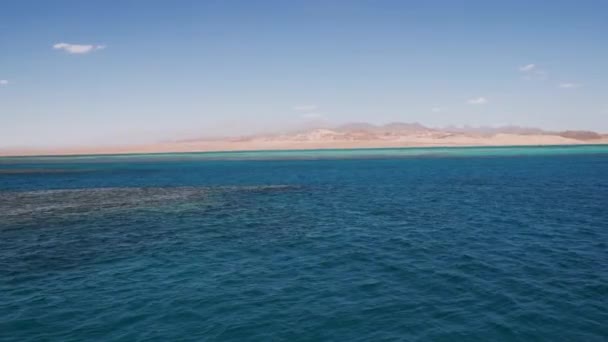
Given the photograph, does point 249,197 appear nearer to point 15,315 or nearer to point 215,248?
point 215,248

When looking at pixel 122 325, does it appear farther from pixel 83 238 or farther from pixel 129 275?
pixel 83 238

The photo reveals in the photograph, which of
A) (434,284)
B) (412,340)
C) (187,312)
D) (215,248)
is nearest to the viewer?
(412,340)

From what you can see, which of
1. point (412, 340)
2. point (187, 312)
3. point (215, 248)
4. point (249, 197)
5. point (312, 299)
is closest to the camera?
point (412, 340)

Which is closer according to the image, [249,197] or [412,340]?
[412,340]

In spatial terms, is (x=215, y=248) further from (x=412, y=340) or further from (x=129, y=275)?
(x=412, y=340)

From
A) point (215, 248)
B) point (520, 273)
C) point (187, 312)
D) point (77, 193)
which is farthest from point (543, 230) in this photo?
point (77, 193)

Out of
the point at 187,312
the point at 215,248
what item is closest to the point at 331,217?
the point at 215,248

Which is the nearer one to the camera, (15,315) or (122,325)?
(122,325)

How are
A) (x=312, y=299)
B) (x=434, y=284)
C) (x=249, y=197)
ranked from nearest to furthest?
(x=312, y=299) → (x=434, y=284) → (x=249, y=197)

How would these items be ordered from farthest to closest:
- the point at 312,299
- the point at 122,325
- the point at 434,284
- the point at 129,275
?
the point at 129,275 < the point at 434,284 < the point at 312,299 < the point at 122,325
